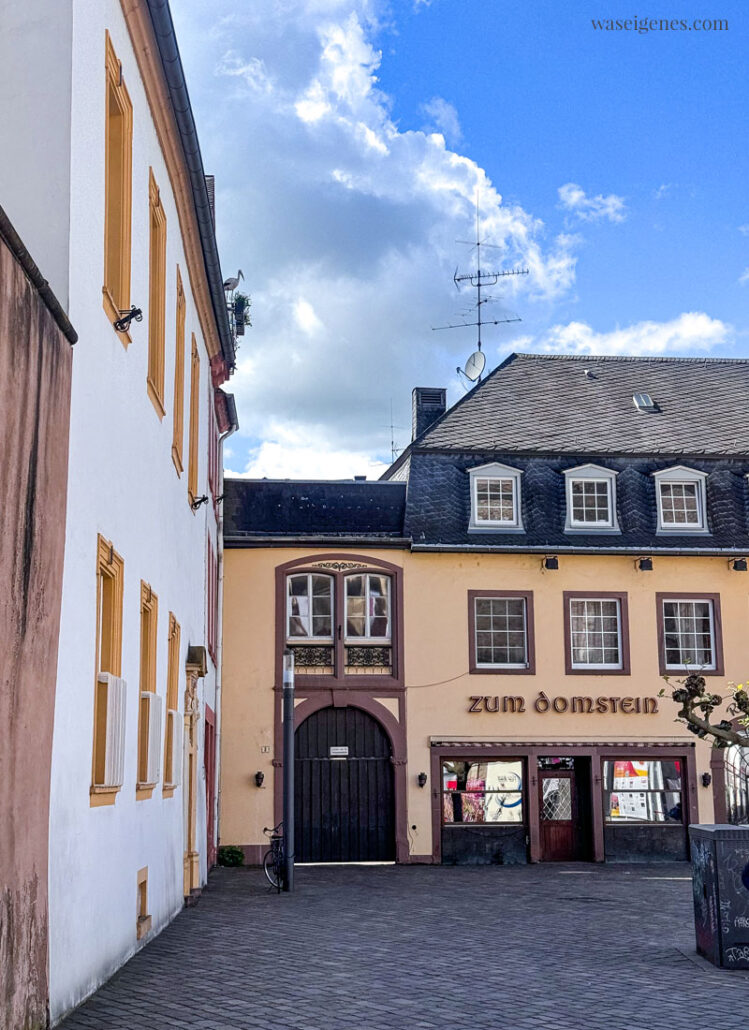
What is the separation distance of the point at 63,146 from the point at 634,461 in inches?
944

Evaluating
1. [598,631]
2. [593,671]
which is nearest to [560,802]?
[593,671]

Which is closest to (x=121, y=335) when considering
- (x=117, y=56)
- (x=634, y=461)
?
(x=117, y=56)

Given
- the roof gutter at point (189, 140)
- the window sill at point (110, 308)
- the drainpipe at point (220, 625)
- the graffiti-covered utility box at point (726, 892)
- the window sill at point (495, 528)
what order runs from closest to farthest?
1. the window sill at point (110, 308)
2. the graffiti-covered utility box at point (726, 892)
3. the roof gutter at point (189, 140)
4. the drainpipe at point (220, 625)
5. the window sill at point (495, 528)

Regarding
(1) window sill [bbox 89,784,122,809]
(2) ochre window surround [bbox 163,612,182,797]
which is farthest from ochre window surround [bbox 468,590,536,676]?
(1) window sill [bbox 89,784,122,809]

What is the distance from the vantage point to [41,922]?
8062mm

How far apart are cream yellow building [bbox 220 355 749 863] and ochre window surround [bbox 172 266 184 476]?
12.2 m

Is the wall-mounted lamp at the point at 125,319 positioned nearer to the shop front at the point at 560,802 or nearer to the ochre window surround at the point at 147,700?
the ochre window surround at the point at 147,700

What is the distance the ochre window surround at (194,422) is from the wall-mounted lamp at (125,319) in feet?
25.0

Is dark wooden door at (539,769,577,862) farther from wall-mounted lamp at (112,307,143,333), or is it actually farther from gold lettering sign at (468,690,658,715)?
wall-mounted lamp at (112,307,143,333)

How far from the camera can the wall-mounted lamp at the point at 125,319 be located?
11148 mm

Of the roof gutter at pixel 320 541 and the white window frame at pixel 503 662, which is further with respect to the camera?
the white window frame at pixel 503 662

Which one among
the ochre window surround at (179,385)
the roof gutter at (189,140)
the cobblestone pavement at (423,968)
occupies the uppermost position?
the roof gutter at (189,140)

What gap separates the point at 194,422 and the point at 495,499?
474 inches

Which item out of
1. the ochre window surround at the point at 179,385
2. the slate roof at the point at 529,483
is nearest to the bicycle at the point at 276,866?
the ochre window surround at the point at 179,385
